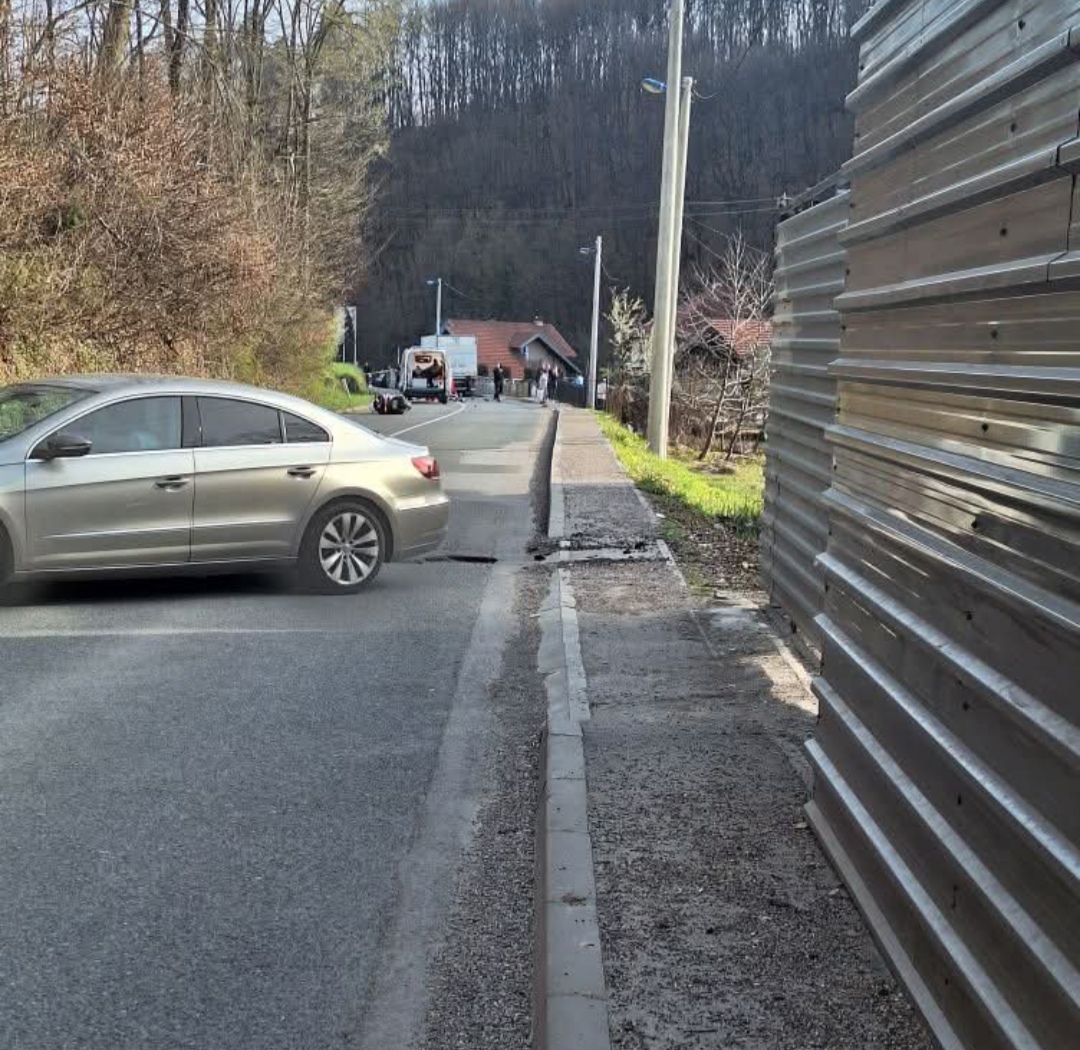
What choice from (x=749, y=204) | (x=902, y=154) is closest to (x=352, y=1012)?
(x=902, y=154)

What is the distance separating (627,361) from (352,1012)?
45136mm

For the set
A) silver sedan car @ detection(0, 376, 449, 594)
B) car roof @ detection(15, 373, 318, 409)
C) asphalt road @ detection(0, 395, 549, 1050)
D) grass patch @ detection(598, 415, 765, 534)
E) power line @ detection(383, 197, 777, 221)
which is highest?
power line @ detection(383, 197, 777, 221)

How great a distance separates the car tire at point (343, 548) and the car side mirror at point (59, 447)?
70.8 inches

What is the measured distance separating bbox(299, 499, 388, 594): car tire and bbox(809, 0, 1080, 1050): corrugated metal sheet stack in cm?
606

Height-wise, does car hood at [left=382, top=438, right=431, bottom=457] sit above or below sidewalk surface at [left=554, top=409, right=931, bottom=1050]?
above

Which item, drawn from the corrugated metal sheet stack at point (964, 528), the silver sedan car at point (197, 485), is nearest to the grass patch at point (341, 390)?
the silver sedan car at point (197, 485)

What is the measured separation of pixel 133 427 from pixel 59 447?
0.61 meters

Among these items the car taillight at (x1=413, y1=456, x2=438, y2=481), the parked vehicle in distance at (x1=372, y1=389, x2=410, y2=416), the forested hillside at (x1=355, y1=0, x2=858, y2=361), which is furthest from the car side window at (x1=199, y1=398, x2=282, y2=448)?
the forested hillside at (x1=355, y1=0, x2=858, y2=361)

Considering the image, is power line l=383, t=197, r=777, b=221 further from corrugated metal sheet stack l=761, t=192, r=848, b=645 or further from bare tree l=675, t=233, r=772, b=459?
corrugated metal sheet stack l=761, t=192, r=848, b=645

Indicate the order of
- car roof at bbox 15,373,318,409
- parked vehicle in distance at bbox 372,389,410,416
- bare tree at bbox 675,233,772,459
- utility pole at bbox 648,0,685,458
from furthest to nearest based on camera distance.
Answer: parked vehicle in distance at bbox 372,389,410,416 < bare tree at bbox 675,233,772,459 < utility pole at bbox 648,0,685,458 < car roof at bbox 15,373,318,409

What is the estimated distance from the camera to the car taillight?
1049 centimetres

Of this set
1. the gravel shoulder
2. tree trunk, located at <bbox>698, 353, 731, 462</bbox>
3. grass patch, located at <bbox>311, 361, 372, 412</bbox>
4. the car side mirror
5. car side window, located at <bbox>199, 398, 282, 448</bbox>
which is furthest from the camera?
grass patch, located at <bbox>311, 361, 372, 412</bbox>

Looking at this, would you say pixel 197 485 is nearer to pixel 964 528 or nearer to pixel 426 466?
pixel 426 466

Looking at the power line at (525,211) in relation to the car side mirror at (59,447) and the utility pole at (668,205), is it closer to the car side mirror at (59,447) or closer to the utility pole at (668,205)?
the utility pole at (668,205)
